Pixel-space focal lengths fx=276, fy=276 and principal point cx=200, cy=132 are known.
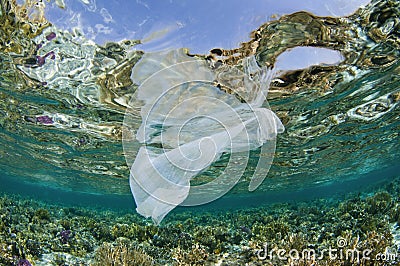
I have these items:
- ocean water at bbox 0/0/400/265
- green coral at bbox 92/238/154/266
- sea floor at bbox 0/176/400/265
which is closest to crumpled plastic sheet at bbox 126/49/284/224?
ocean water at bbox 0/0/400/265

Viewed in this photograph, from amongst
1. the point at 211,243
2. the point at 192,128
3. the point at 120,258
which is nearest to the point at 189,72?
the point at 192,128

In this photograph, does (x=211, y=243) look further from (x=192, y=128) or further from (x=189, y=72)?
(x=189, y=72)

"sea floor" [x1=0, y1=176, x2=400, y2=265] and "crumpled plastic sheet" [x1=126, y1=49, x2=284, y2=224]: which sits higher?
"crumpled plastic sheet" [x1=126, y1=49, x2=284, y2=224]

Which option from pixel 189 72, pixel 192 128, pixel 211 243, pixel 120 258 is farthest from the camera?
pixel 211 243

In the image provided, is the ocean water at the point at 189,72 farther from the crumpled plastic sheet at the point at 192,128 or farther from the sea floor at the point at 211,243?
the crumpled plastic sheet at the point at 192,128

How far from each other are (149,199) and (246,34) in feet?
16.0

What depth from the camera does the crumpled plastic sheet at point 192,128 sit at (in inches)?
210

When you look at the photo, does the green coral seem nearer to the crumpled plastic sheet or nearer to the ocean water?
the ocean water

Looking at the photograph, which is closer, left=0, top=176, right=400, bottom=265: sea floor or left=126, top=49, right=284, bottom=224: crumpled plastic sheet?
left=126, top=49, right=284, bottom=224: crumpled plastic sheet

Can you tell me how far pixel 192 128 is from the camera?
6867mm

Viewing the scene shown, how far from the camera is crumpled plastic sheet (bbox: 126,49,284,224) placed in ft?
17.5

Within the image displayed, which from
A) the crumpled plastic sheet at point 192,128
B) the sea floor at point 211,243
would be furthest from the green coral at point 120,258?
the crumpled plastic sheet at point 192,128

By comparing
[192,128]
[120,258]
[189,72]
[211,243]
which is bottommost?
[120,258]

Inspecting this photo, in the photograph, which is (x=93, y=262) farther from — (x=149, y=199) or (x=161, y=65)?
(x=161, y=65)
